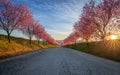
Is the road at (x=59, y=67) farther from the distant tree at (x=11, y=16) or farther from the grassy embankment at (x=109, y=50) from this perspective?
the distant tree at (x=11, y=16)

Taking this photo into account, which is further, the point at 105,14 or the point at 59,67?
the point at 105,14

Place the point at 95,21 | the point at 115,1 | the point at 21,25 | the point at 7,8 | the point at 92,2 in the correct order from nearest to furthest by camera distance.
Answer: the point at 115,1
the point at 95,21
the point at 92,2
the point at 7,8
the point at 21,25

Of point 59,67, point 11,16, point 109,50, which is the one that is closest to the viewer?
point 59,67

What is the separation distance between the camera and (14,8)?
1738 inches

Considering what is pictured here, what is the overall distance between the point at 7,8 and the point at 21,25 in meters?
6.09

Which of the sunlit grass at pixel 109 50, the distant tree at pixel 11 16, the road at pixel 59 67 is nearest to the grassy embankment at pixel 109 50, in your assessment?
the sunlit grass at pixel 109 50

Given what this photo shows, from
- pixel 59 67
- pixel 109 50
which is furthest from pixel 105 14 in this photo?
pixel 59 67

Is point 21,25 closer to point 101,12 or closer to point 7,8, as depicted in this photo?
point 7,8

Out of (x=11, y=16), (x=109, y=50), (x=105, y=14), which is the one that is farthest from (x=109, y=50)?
(x=11, y=16)

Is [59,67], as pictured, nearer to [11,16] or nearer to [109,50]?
[109,50]

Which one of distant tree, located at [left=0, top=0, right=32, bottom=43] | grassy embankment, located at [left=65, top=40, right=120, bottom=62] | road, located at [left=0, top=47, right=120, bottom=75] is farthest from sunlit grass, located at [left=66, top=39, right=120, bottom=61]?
distant tree, located at [left=0, top=0, right=32, bottom=43]

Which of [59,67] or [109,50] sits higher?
[109,50]

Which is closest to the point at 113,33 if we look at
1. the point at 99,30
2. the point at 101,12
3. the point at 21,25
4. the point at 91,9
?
the point at 99,30

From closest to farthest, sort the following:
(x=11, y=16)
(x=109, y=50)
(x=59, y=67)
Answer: (x=59, y=67) < (x=109, y=50) < (x=11, y=16)
